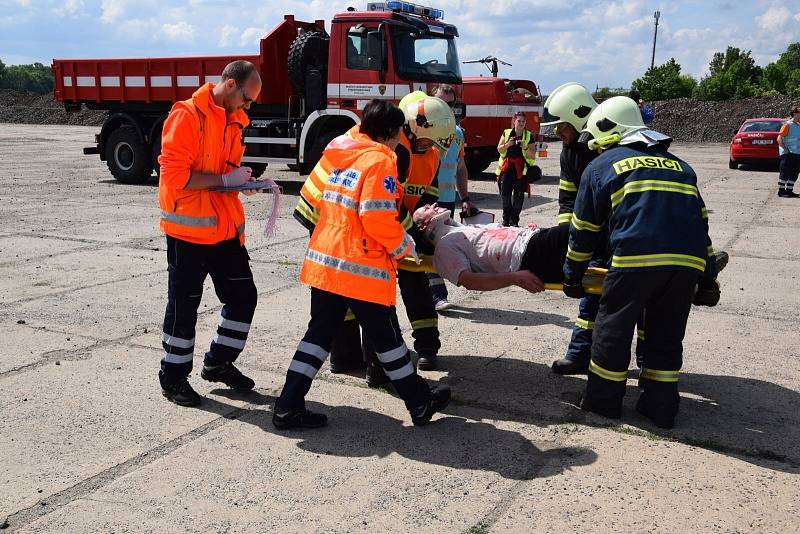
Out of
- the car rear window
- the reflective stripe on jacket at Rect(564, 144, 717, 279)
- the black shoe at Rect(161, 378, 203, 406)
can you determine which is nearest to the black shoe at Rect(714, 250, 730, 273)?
the reflective stripe on jacket at Rect(564, 144, 717, 279)

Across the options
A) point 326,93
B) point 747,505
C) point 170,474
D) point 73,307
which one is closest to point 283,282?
point 73,307

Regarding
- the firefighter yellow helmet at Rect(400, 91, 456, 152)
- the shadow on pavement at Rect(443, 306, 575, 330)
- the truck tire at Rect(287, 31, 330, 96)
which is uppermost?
the truck tire at Rect(287, 31, 330, 96)

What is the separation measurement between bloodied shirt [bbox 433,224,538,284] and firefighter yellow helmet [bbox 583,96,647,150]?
72 centimetres

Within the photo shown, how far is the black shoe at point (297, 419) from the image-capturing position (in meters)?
4.05

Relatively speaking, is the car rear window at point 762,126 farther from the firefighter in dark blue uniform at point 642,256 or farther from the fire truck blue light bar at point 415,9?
the firefighter in dark blue uniform at point 642,256

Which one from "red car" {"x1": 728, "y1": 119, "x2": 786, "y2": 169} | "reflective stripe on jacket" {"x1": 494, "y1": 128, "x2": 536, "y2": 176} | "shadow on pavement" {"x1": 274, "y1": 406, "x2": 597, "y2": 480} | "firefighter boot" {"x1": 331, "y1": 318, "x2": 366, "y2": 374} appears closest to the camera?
"shadow on pavement" {"x1": 274, "y1": 406, "x2": 597, "y2": 480}

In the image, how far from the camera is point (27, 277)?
7.45 meters

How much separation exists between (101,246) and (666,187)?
22.7 ft

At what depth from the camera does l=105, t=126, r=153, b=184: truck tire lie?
52.0ft

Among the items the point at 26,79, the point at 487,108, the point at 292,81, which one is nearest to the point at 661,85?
the point at 487,108

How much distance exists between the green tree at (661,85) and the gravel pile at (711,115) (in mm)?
6470

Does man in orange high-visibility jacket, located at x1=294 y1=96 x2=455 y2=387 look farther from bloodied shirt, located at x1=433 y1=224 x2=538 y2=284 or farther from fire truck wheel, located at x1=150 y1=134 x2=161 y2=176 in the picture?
fire truck wheel, located at x1=150 y1=134 x2=161 y2=176

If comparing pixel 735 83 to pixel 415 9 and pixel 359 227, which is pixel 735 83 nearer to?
pixel 415 9

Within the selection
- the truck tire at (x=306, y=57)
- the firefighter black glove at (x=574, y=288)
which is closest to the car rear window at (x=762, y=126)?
the truck tire at (x=306, y=57)
